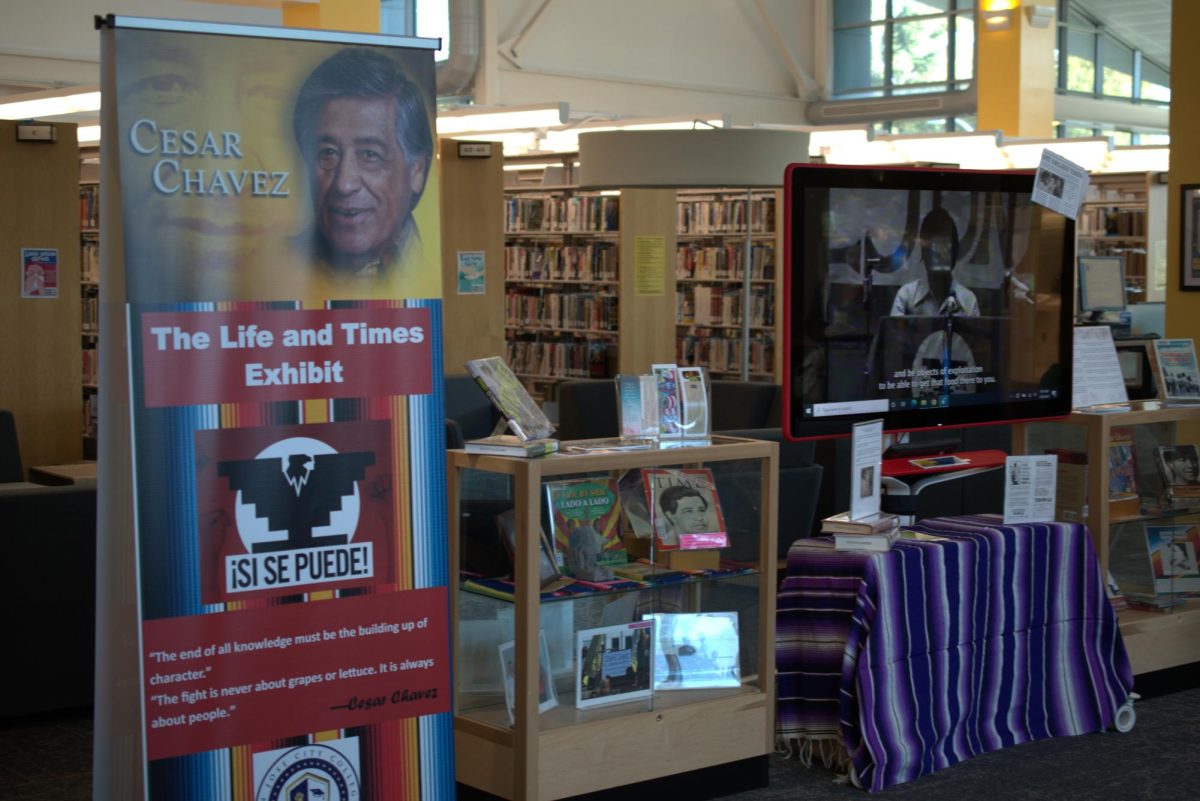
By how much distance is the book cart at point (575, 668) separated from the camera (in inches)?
142

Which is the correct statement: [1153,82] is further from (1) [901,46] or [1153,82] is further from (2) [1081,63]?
(1) [901,46]

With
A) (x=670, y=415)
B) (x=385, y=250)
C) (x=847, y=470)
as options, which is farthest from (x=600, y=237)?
(x=385, y=250)

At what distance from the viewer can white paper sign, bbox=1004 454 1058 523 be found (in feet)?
14.7

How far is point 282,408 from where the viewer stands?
2.99 metres

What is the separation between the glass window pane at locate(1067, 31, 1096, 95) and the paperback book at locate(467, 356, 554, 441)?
16.9 metres

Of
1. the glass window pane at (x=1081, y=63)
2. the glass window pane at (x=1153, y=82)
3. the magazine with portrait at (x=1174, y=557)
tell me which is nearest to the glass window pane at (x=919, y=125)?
the glass window pane at (x=1081, y=63)

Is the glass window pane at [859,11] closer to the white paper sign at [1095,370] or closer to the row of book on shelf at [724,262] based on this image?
the row of book on shelf at [724,262]

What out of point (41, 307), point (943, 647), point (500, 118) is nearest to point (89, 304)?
point (41, 307)

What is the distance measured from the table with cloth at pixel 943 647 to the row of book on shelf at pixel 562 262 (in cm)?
692

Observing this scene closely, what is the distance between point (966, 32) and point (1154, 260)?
6.67 metres

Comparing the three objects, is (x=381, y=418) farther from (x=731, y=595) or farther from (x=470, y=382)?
(x=470, y=382)

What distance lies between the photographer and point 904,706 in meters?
4.08

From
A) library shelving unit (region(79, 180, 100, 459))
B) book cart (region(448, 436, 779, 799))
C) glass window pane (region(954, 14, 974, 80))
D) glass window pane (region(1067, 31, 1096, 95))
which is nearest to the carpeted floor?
book cart (region(448, 436, 779, 799))

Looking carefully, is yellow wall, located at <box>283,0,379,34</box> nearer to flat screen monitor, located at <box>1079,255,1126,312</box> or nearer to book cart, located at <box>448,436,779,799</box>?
flat screen monitor, located at <box>1079,255,1126,312</box>
